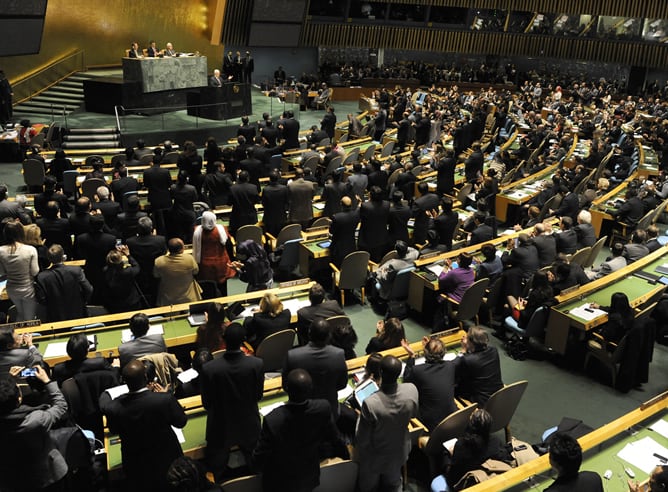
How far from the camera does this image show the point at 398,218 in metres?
8.82

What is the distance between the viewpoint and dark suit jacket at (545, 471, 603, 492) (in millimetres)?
3482

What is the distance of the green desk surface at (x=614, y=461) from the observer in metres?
4.18

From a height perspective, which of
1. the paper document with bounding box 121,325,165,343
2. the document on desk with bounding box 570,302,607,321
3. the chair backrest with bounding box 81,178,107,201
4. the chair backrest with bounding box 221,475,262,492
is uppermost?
the chair backrest with bounding box 81,178,107,201

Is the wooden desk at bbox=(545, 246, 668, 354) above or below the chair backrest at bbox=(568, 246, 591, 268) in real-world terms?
below

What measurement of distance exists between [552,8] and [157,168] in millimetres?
24268

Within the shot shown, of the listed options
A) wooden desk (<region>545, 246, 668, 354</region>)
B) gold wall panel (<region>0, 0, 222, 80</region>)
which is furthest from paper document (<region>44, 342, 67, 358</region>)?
gold wall panel (<region>0, 0, 222, 80</region>)

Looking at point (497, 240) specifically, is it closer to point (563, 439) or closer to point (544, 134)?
point (563, 439)

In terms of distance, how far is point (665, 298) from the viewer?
25.8 feet

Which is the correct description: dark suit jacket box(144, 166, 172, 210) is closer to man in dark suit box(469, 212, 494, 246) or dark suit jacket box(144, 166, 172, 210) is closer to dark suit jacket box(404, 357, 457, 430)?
man in dark suit box(469, 212, 494, 246)

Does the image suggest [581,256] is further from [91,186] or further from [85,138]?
[85,138]

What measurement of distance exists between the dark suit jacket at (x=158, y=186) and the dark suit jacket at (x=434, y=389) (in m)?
5.88

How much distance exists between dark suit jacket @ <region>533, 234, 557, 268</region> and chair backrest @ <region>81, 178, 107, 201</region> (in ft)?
22.4

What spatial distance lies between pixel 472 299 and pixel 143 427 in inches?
183

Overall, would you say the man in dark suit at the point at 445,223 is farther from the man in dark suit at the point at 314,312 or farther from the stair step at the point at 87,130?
the stair step at the point at 87,130
